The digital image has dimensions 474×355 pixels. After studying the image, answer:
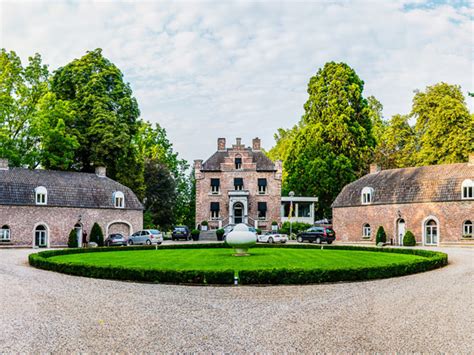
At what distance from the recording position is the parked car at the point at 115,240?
41594 millimetres

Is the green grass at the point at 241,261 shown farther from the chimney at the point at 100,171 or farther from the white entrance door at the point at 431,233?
the chimney at the point at 100,171

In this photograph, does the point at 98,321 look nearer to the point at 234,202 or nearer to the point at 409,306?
the point at 409,306

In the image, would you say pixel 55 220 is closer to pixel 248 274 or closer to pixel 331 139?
pixel 248 274

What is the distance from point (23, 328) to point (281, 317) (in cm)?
565

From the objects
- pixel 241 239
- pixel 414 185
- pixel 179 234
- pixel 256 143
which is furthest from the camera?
pixel 256 143

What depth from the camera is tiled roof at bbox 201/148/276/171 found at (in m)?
58.4

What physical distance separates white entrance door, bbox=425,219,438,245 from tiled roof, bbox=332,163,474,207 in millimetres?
1935

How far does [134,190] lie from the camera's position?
→ 51719 mm

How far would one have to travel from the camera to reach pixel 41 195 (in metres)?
40.7

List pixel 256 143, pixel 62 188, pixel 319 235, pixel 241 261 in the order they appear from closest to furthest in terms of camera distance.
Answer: pixel 241 261 < pixel 62 188 < pixel 319 235 < pixel 256 143

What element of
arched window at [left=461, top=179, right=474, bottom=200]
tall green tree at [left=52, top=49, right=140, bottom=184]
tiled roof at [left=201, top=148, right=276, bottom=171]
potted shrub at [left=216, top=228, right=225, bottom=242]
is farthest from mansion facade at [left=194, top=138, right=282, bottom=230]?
arched window at [left=461, top=179, right=474, bottom=200]

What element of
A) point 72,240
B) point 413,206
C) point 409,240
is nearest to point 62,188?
point 72,240

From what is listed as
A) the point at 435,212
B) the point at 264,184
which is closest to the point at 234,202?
the point at 264,184

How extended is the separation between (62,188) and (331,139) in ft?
99.6
